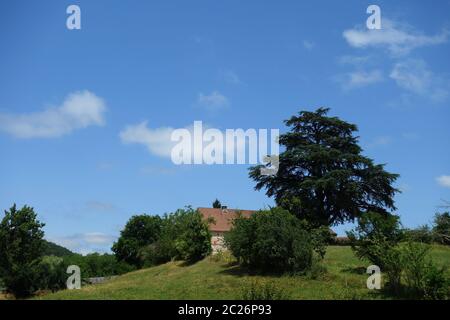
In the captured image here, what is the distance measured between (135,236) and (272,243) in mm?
65745

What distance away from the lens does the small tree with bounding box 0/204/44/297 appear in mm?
40969

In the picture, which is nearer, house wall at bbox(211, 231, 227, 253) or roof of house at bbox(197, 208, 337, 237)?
house wall at bbox(211, 231, 227, 253)

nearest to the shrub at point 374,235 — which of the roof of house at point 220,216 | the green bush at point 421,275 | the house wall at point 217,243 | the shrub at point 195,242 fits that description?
the green bush at point 421,275

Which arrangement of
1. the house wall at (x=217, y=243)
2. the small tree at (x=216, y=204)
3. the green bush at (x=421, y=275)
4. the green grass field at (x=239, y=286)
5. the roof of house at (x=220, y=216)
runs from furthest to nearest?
1. the small tree at (x=216, y=204)
2. the roof of house at (x=220, y=216)
3. the house wall at (x=217, y=243)
4. the green grass field at (x=239, y=286)
5. the green bush at (x=421, y=275)

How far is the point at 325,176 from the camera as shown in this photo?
47.0m

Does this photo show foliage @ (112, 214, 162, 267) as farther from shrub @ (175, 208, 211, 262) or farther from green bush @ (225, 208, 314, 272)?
green bush @ (225, 208, 314, 272)

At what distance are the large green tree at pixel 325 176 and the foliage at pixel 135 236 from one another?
42340 millimetres

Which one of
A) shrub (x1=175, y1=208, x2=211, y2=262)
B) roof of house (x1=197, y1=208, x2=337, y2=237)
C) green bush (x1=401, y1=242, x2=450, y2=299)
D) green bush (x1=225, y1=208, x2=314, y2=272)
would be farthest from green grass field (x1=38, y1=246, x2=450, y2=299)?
roof of house (x1=197, y1=208, x2=337, y2=237)

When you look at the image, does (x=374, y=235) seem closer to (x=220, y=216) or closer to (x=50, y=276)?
(x=50, y=276)

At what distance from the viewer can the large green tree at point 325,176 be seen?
47.3 meters

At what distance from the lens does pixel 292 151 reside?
1962 inches

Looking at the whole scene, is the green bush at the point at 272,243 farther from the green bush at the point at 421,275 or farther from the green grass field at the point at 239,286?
the green bush at the point at 421,275

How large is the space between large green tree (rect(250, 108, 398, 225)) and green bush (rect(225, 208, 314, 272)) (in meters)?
14.6

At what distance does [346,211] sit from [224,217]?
22088 millimetres
